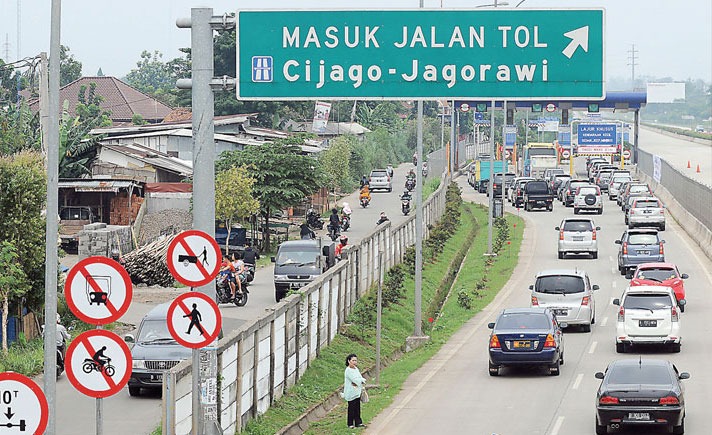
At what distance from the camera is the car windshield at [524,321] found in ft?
94.7

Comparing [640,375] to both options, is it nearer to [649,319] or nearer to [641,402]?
[641,402]

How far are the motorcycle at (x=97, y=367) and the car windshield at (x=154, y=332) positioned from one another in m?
13.8

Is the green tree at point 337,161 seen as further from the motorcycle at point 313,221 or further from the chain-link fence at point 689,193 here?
the chain-link fence at point 689,193

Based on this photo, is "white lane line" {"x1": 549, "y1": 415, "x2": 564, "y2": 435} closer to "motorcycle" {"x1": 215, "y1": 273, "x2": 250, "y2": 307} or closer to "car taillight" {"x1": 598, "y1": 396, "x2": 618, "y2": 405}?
"car taillight" {"x1": 598, "y1": 396, "x2": 618, "y2": 405}

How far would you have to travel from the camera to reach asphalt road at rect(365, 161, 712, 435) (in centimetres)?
2338

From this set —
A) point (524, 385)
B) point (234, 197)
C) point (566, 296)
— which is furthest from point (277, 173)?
point (524, 385)

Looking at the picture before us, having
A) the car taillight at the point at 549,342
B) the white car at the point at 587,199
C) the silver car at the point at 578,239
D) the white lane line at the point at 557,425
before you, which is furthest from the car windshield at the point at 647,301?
the white car at the point at 587,199

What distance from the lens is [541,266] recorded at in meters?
51.5

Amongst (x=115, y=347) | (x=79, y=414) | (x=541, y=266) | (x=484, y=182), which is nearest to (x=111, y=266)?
(x=115, y=347)

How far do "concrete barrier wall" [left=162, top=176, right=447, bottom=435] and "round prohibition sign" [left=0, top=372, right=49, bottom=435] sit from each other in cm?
636

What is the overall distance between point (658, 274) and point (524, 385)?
12875 millimetres

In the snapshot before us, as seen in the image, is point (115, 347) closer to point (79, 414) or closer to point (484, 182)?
point (79, 414)

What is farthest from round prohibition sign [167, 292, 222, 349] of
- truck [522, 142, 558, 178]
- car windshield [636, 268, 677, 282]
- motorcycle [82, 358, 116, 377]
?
truck [522, 142, 558, 178]

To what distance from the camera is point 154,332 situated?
2633 centimetres
